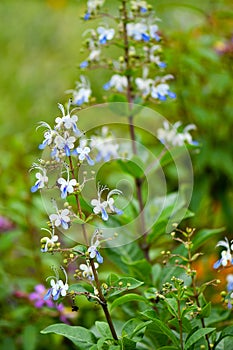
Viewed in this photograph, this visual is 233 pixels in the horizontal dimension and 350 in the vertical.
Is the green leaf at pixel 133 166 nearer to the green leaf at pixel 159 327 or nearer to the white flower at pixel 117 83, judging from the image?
the white flower at pixel 117 83

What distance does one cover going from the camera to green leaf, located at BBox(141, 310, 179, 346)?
108 centimetres

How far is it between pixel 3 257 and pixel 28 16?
2906mm

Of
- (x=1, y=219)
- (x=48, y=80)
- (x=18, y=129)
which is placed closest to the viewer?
(x=1, y=219)

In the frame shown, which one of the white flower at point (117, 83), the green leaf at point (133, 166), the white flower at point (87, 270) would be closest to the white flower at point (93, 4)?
the white flower at point (117, 83)

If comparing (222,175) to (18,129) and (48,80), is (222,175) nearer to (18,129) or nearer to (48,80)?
(18,129)

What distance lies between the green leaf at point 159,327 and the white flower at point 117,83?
2.16 feet

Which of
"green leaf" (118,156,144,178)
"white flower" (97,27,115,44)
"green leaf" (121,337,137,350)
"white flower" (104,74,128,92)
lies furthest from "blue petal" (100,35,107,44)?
"green leaf" (121,337,137,350)

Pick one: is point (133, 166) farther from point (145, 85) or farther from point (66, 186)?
point (66, 186)

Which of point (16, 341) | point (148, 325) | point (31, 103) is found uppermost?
point (31, 103)

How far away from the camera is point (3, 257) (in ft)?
6.77

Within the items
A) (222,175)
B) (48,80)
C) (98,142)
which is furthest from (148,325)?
(48,80)

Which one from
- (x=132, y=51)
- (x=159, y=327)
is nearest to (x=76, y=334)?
(x=159, y=327)

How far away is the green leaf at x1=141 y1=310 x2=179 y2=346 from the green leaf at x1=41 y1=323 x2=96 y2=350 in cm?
12

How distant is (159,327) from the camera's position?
111 centimetres
